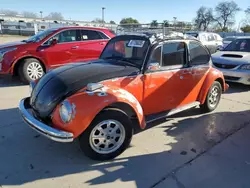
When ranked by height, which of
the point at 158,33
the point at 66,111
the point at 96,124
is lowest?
the point at 96,124

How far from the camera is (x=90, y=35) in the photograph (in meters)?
8.03

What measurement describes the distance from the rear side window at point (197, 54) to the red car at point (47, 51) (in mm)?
4193

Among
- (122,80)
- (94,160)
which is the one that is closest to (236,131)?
(122,80)

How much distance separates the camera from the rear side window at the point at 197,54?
14.8ft

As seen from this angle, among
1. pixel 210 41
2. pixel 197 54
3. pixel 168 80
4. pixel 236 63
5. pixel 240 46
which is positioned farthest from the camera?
pixel 210 41

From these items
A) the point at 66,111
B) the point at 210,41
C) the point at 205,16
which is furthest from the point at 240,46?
the point at 205,16

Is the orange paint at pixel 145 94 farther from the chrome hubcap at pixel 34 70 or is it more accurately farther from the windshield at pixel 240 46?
the chrome hubcap at pixel 34 70

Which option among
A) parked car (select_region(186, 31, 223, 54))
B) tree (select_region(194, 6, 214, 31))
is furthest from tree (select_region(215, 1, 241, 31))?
parked car (select_region(186, 31, 223, 54))

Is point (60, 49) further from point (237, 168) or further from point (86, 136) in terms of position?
point (237, 168)

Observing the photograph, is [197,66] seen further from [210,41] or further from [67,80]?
[210,41]

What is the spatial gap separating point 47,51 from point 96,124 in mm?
4935

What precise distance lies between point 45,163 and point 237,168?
2.66 m

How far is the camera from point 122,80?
11.5 feet

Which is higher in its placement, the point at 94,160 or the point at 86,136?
the point at 86,136
